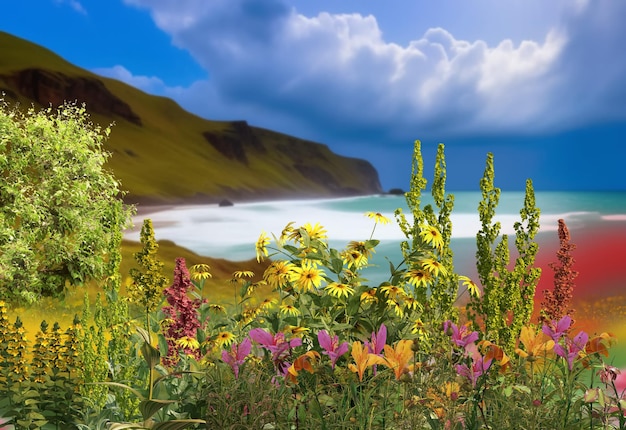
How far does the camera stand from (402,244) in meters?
6.00

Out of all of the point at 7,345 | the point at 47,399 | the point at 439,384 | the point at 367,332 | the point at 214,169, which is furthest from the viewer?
the point at 214,169

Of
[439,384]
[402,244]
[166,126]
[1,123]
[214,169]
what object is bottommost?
[439,384]

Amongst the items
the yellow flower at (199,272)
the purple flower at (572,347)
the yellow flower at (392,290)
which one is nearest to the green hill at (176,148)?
the yellow flower at (199,272)

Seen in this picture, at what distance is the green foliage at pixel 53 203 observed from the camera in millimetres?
11586

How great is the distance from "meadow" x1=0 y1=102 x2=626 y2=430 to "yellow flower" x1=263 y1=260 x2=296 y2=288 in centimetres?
2

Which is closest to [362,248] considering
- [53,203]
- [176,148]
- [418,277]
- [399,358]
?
[418,277]

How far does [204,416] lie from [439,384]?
149 centimetres

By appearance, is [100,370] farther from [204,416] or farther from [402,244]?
[402,244]

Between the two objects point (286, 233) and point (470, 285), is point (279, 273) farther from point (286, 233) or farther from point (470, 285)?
point (470, 285)

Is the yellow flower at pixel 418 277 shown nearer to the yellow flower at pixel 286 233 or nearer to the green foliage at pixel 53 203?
the yellow flower at pixel 286 233

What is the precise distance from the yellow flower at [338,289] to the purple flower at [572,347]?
1.76 metres

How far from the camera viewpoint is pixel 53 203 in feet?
40.2

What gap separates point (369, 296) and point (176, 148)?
47044 millimetres

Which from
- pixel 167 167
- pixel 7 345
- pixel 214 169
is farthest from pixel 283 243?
pixel 214 169
